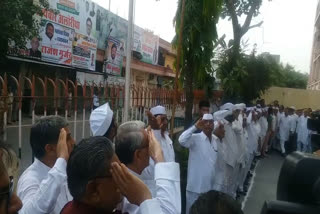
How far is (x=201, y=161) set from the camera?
4672mm

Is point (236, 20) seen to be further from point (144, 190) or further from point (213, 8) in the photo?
point (144, 190)

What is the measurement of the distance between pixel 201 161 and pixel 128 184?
134 inches

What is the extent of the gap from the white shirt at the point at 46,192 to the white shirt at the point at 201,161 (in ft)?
8.76

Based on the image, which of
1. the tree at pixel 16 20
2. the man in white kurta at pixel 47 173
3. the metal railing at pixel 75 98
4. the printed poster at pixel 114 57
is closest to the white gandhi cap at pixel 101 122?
the man in white kurta at pixel 47 173

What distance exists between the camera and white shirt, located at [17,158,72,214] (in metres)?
1.85

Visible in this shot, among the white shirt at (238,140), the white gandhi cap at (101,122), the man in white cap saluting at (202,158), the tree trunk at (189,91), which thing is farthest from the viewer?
the white shirt at (238,140)

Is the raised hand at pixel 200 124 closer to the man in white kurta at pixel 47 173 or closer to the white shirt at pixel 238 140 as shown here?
the white shirt at pixel 238 140

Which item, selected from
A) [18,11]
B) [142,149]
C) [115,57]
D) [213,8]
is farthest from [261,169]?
[115,57]

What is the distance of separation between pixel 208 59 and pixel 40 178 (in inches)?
154

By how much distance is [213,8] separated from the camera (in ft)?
16.5

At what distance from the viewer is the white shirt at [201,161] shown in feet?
15.2

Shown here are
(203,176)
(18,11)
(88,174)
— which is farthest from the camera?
(18,11)

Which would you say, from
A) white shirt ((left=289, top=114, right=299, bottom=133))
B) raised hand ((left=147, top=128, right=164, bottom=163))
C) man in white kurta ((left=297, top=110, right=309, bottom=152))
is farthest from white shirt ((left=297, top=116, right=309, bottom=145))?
raised hand ((left=147, top=128, right=164, bottom=163))

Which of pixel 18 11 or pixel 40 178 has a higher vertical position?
pixel 18 11
